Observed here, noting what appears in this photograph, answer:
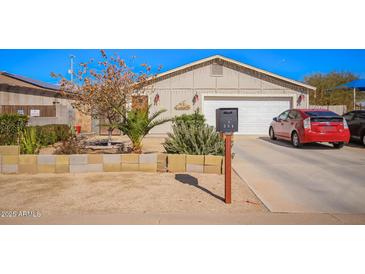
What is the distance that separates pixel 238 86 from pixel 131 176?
1221cm

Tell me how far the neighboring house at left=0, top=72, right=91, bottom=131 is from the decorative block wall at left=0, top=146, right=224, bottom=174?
24.7ft

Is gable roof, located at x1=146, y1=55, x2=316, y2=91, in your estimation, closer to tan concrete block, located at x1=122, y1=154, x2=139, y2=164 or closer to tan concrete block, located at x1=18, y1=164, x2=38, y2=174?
tan concrete block, located at x1=122, y1=154, x2=139, y2=164

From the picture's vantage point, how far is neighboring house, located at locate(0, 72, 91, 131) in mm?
15117

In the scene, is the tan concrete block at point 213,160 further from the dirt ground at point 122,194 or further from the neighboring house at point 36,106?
the neighboring house at point 36,106

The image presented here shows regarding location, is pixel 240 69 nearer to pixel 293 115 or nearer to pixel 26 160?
pixel 293 115

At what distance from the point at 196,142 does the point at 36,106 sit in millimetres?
12317

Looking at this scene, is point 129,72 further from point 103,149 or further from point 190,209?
point 190,209

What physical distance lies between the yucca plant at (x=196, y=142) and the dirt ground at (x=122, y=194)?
2.53 feet

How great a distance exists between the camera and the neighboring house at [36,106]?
1512 cm

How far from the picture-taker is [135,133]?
7.07 meters

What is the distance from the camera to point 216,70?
→ 16.7 metres

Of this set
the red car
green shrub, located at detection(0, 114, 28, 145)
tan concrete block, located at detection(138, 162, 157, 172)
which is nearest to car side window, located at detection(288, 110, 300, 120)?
the red car

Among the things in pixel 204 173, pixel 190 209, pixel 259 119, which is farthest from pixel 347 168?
pixel 259 119

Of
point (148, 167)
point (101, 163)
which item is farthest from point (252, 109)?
point (101, 163)
